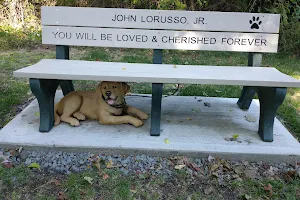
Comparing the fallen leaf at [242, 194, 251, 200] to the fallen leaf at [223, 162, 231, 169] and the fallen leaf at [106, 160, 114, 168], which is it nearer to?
the fallen leaf at [223, 162, 231, 169]

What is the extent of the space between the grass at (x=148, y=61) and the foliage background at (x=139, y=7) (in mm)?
441

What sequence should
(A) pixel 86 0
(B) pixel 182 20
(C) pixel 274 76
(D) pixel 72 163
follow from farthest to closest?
(A) pixel 86 0 → (B) pixel 182 20 → (C) pixel 274 76 → (D) pixel 72 163

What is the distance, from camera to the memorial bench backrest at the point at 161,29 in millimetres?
3857

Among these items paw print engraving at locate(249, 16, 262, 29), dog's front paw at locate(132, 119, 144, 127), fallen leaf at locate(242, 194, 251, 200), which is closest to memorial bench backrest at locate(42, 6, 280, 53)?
paw print engraving at locate(249, 16, 262, 29)

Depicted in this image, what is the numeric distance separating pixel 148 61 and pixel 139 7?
2.05 metres

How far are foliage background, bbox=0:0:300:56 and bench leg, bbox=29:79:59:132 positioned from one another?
185 inches

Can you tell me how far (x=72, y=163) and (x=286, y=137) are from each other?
2.09 meters

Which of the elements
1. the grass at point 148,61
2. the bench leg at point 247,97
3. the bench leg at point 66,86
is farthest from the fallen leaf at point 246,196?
the bench leg at point 66,86

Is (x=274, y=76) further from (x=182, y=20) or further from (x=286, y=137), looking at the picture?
(x=182, y=20)

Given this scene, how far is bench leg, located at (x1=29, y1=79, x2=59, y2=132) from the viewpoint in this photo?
3174 millimetres

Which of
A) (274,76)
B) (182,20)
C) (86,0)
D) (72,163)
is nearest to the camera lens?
(72,163)

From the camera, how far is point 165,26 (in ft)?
12.8

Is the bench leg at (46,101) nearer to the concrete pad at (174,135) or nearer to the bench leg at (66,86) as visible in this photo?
the concrete pad at (174,135)

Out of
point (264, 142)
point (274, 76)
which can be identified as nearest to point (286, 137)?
point (264, 142)
